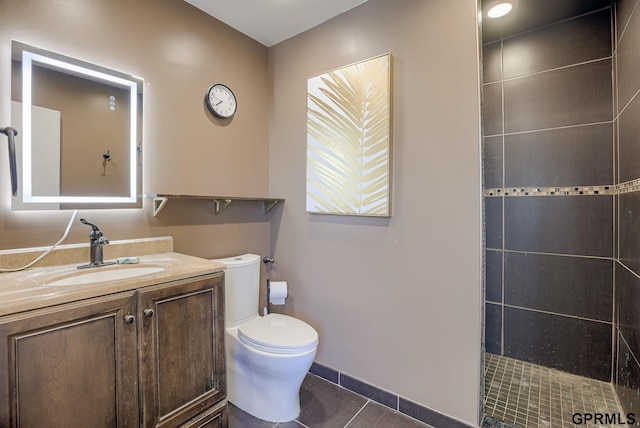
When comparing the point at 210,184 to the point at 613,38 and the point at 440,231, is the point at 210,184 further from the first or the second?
the point at 613,38

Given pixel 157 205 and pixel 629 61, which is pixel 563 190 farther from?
pixel 157 205

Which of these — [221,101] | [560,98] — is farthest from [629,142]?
[221,101]

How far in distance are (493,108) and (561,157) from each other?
1.91ft

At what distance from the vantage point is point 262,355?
1.57 metres

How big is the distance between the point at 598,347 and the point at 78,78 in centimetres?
340

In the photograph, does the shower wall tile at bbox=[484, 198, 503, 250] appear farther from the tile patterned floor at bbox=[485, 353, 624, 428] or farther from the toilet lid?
the toilet lid

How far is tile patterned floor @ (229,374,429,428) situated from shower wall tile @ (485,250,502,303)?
45.5 inches

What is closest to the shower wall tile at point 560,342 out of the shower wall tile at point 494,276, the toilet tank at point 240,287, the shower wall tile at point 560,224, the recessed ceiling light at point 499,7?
the shower wall tile at point 494,276

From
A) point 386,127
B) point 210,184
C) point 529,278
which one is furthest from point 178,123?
point 529,278

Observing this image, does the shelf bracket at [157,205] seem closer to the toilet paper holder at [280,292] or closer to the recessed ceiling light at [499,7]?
the toilet paper holder at [280,292]

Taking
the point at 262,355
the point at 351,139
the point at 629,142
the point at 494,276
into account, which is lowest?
the point at 262,355

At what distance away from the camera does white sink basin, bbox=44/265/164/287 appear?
1.27m

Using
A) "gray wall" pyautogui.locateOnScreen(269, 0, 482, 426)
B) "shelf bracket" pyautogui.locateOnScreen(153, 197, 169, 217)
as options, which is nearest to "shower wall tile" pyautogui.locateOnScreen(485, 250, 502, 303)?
"gray wall" pyautogui.locateOnScreen(269, 0, 482, 426)

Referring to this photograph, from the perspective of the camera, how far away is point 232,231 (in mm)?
2148
